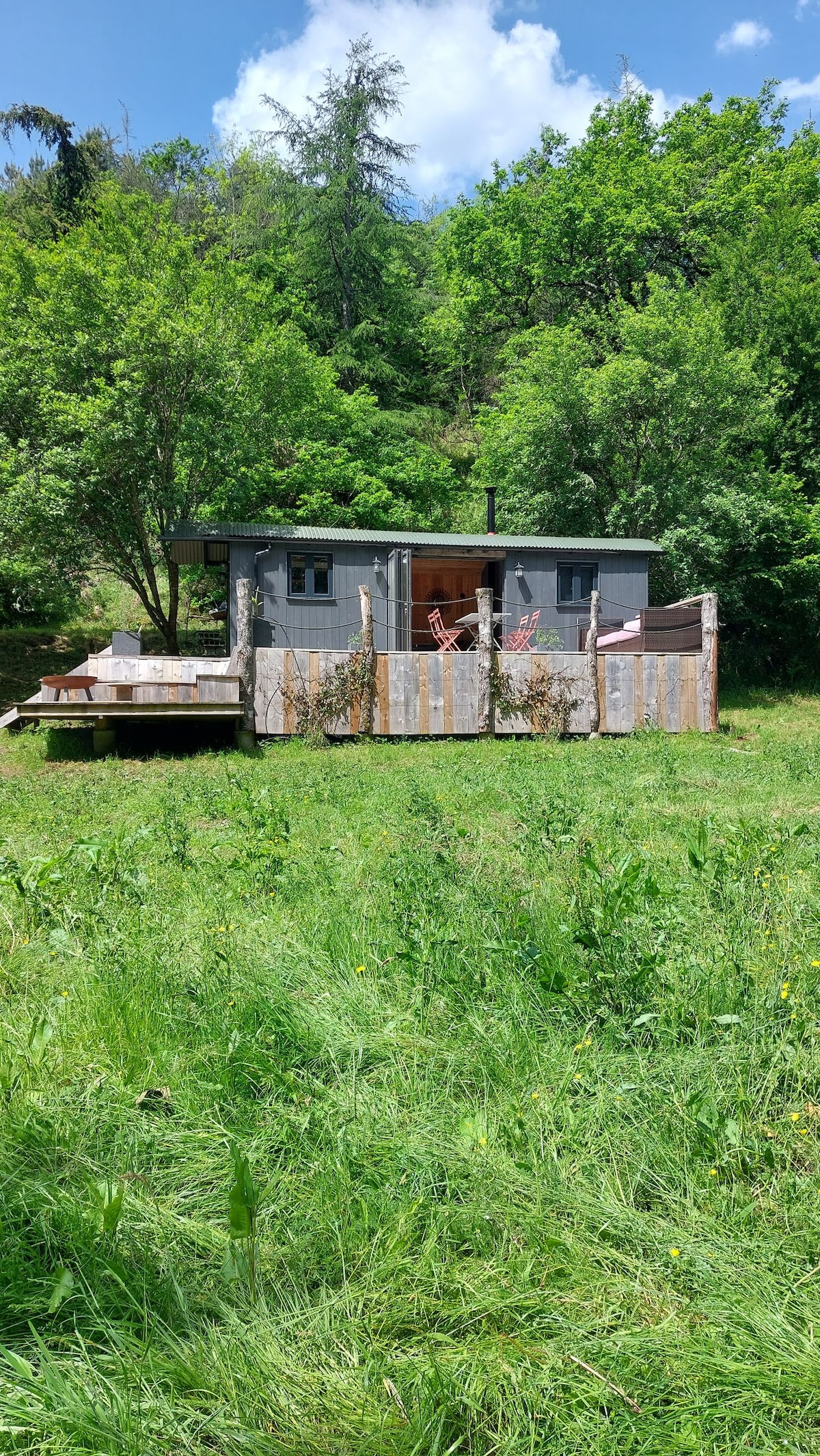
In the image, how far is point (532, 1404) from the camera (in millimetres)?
1727

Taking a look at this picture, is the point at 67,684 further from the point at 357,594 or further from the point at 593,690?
the point at 357,594

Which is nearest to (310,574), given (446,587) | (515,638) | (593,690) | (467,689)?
(515,638)

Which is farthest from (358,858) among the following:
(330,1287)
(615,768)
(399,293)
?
(399,293)

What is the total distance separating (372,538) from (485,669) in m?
6.17

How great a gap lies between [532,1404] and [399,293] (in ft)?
104

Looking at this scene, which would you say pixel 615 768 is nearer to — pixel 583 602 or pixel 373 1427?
pixel 373 1427

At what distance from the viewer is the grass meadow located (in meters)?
1.73

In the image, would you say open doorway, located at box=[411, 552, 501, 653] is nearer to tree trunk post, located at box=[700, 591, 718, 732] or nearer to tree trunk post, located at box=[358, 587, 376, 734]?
tree trunk post, located at box=[700, 591, 718, 732]

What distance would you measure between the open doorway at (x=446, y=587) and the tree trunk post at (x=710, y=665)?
6563mm

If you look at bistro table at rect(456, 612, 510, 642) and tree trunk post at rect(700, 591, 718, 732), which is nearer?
tree trunk post at rect(700, 591, 718, 732)

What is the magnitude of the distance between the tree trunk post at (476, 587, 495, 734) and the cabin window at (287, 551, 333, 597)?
230 inches

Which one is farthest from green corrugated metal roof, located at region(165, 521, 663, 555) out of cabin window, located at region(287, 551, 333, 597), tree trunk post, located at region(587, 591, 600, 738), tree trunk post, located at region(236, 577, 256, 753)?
tree trunk post, located at region(587, 591, 600, 738)

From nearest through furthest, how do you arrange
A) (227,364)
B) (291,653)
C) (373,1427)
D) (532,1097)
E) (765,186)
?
1. (373,1427)
2. (532,1097)
3. (291,653)
4. (227,364)
5. (765,186)

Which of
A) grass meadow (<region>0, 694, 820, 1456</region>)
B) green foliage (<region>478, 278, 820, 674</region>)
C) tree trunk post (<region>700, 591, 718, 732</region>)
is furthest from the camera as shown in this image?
green foliage (<region>478, 278, 820, 674</region>)
